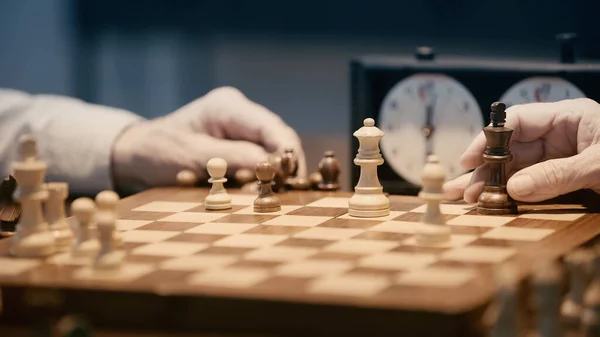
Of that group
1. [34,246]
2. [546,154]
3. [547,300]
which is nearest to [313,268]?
[547,300]

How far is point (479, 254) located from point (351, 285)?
31 centimetres

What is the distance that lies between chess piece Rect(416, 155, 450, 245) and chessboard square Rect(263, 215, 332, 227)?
10.4 inches

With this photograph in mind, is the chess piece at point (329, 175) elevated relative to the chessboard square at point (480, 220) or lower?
elevated

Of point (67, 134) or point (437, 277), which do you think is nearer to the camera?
point (437, 277)

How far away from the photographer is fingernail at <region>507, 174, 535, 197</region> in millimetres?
1936

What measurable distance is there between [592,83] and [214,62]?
1.74m

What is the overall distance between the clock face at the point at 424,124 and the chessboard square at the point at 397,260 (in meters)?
1.63

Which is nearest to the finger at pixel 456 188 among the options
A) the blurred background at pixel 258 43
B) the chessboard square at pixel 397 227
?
the chessboard square at pixel 397 227

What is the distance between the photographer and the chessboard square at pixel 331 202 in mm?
2104

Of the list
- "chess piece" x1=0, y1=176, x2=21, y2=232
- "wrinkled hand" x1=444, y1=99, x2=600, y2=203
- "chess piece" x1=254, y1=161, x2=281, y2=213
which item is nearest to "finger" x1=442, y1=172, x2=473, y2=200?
"wrinkled hand" x1=444, y1=99, x2=600, y2=203

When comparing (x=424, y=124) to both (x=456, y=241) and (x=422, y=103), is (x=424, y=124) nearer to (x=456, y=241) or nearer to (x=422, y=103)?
(x=422, y=103)

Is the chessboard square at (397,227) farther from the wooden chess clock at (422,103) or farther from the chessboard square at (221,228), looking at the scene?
the wooden chess clock at (422,103)

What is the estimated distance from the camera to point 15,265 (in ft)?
5.03

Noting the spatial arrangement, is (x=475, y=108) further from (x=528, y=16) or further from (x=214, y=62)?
(x=214, y=62)
